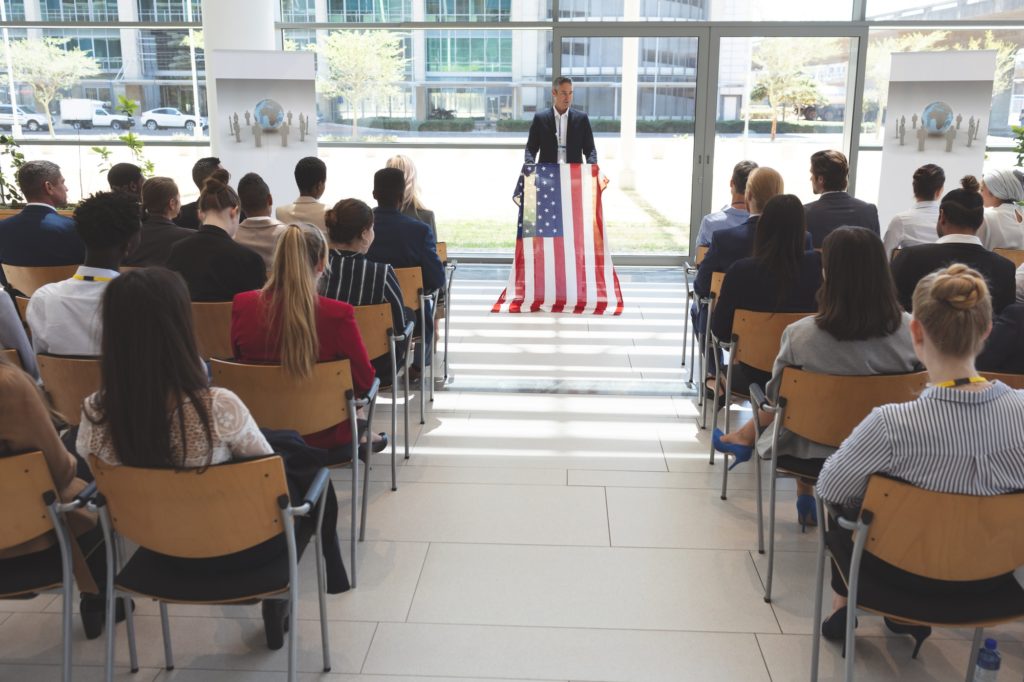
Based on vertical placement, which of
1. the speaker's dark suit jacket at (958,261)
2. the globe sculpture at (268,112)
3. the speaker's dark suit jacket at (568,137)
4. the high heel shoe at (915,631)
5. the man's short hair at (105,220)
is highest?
the globe sculpture at (268,112)

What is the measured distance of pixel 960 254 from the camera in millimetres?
3955

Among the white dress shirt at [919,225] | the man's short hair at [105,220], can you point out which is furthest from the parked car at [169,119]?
the white dress shirt at [919,225]

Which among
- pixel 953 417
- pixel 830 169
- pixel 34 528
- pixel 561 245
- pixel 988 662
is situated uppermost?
pixel 830 169

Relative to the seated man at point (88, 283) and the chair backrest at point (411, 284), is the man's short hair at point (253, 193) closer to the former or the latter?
the chair backrest at point (411, 284)

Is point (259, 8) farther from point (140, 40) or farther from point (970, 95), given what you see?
point (970, 95)

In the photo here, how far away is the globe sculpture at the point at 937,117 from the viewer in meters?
7.98

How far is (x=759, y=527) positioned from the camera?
3.48 metres

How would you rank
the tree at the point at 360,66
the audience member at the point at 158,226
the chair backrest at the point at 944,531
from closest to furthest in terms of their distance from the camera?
the chair backrest at the point at 944,531
the audience member at the point at 158,226
the tree at the point at 360,66

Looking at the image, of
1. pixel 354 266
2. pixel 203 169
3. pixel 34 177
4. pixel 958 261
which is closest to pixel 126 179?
pixel 34 177

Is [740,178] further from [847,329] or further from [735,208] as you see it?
[847,329]

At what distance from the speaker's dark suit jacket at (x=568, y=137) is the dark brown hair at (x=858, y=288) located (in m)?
4.91

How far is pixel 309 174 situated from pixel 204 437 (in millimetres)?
3317

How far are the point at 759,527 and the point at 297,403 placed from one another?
1.85 meters

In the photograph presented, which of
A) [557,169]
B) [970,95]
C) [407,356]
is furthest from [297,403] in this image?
[970,95]
